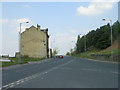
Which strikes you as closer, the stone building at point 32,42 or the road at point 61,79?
the road at point 61,79

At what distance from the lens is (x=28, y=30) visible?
109m

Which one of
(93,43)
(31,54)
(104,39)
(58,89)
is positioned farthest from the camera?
(93,43)

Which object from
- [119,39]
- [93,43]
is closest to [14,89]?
[119,39]

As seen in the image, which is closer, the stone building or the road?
the road

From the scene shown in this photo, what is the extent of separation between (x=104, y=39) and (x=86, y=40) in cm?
2458

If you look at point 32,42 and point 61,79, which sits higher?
point 32,42

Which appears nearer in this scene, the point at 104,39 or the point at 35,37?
the point at 35,37

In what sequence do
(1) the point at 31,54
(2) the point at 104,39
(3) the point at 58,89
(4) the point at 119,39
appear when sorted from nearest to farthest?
(3) the point at 58,89
(4) the point at 119,39
(1) the point at 31,54
(2) the point at 104,39

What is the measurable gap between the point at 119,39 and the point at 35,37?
3308 cm

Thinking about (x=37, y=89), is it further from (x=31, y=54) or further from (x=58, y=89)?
(x=31, y=54)

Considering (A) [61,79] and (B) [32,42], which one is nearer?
(A) [61,79]

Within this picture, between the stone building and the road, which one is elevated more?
the stone building

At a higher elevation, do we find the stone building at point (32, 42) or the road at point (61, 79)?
the stone building at point (32, 42)

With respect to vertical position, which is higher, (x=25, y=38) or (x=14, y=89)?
(x=25, y=38)
